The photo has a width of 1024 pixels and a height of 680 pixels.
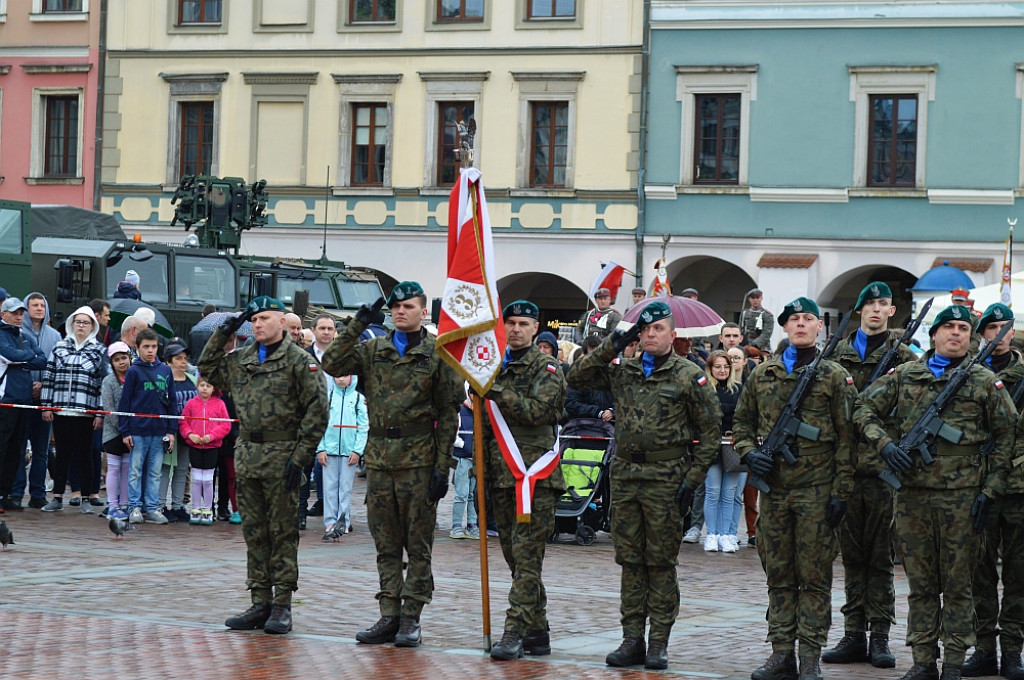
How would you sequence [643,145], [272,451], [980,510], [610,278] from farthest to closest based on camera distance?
[643,145] < [610,278] < [272,451] < [980,510]

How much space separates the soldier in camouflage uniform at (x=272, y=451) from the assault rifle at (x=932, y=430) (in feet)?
11.6

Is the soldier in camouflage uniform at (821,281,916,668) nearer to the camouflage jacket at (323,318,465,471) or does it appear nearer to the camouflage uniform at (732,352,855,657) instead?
the camouflage uniform at (732,352,855,657)

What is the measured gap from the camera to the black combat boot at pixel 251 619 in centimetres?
968

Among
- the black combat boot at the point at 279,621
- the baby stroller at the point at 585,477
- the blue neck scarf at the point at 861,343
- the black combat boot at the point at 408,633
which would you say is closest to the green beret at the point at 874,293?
the blue neck scarf at the point at 861,343

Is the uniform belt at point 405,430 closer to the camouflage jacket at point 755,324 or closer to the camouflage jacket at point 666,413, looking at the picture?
the camouflage jacket at point 666,413

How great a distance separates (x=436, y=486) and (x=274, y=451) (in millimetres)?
1121

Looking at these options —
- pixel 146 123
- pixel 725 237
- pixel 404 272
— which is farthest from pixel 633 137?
pixel 146 123

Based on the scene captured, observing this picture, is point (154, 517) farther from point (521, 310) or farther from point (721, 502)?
point (521, 310)

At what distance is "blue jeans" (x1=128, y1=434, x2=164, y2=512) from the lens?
15211 mm

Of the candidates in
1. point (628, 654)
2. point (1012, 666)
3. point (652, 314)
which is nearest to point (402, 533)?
point (628, 654)

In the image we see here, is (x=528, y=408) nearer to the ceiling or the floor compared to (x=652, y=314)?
nearer to the floor

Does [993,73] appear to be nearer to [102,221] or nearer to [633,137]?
[633,137]

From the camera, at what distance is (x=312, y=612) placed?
10.5m

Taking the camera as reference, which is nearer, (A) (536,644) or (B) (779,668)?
(B) (779,668)
